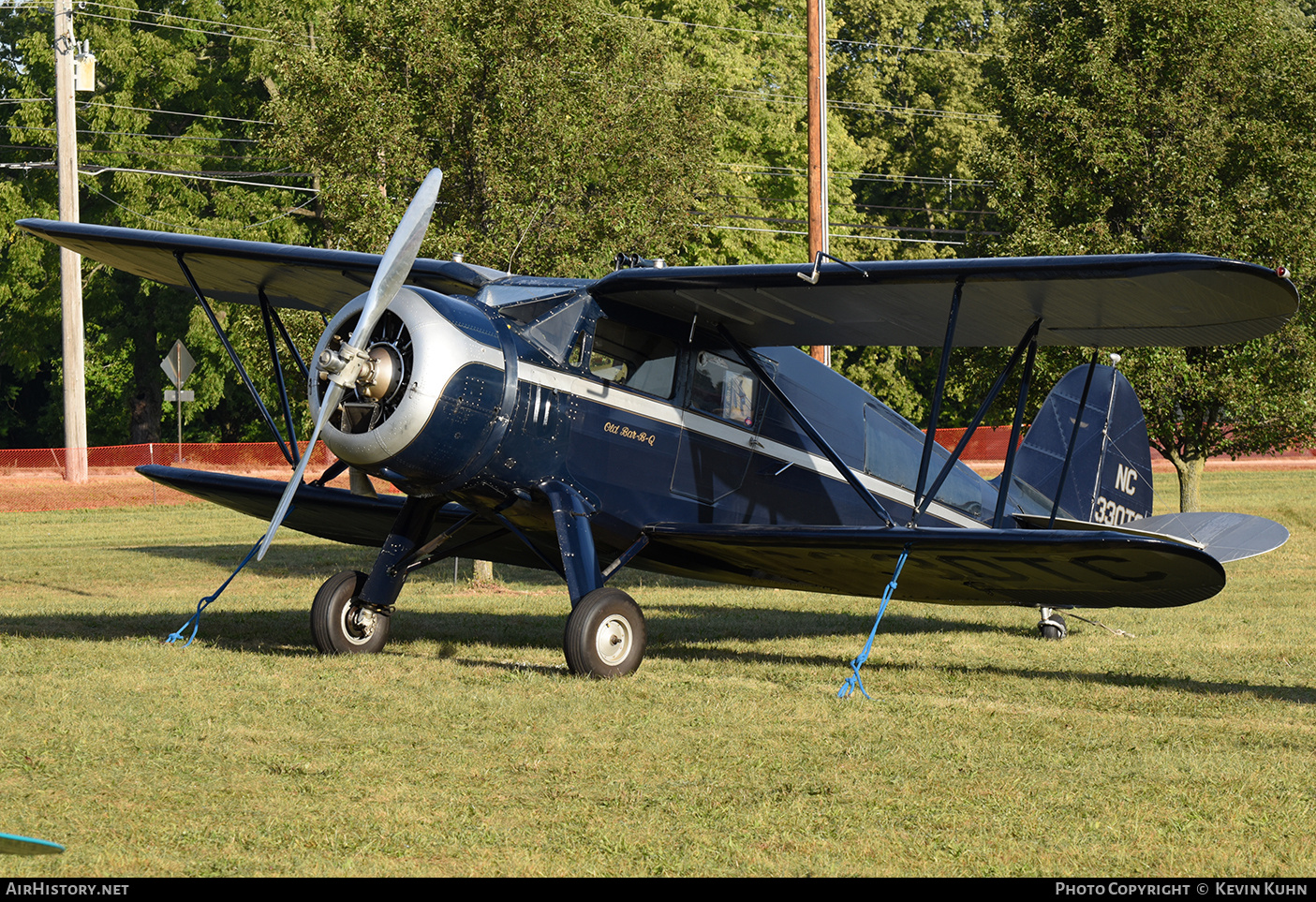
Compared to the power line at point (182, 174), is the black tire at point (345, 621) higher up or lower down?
lower down

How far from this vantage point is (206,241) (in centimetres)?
1068

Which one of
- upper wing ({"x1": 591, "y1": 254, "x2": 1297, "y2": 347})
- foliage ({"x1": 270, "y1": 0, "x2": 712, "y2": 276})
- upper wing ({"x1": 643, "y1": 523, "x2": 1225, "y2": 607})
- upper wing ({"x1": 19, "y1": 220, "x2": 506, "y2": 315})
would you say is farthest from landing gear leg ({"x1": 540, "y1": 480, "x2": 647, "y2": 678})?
foliage ({"x1": 270, "y1": 0, "x2": 712, "y2": 276})

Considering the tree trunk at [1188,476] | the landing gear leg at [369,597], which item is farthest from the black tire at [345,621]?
the tree trunk at [1188,476]

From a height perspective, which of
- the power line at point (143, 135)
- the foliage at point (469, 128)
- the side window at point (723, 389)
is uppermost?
the power line at point (143, 135)

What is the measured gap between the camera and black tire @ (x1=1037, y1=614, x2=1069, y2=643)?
1262cm

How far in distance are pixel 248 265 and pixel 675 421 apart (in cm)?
395

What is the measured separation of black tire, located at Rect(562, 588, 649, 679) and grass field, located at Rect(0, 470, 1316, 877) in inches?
9.1

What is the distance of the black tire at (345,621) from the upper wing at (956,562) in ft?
7.15

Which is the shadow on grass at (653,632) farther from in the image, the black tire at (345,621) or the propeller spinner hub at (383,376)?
the propeller spinner hub at (383,376)

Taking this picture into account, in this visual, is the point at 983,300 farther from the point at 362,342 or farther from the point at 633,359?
the point at 362,342

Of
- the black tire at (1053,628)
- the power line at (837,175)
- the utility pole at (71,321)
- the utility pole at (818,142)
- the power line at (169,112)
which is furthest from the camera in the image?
the power line at (837,175)

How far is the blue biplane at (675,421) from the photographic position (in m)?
8.59

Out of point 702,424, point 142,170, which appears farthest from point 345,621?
point 142,170
